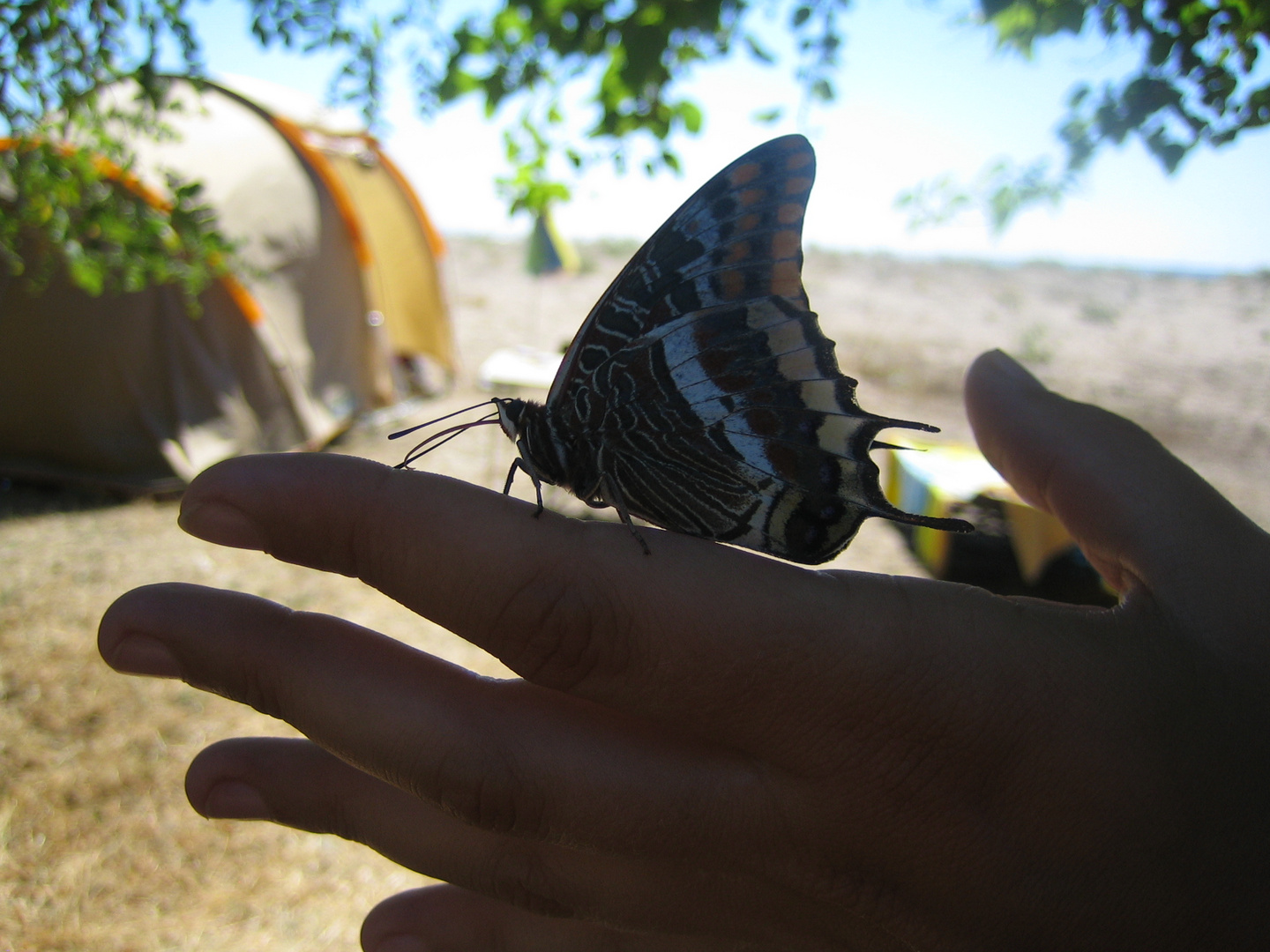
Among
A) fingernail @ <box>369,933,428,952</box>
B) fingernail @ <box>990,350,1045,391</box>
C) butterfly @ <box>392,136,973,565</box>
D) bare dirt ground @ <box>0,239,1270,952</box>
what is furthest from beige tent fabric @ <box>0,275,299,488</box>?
fingernail @ <box>990,350,1045,391</box>

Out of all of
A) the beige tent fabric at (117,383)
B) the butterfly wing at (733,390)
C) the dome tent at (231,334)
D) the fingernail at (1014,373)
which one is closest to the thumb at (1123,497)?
the fingernail at (1014,373)

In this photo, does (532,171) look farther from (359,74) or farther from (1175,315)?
(1175,315)

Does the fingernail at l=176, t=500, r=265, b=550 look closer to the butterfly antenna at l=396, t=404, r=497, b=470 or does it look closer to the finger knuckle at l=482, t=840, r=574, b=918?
the butterfly antenna at l=396, t=404, r=497, b=470

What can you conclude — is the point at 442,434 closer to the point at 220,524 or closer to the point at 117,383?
the point at 220,524

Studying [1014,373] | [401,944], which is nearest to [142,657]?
[401,944]

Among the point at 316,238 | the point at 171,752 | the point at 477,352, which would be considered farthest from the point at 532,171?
the point at 477,352

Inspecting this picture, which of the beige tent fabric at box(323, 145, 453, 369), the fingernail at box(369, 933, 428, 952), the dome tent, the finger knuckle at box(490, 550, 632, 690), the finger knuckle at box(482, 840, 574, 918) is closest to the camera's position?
the finger knuckle at box(490, 550, 632, 690)
